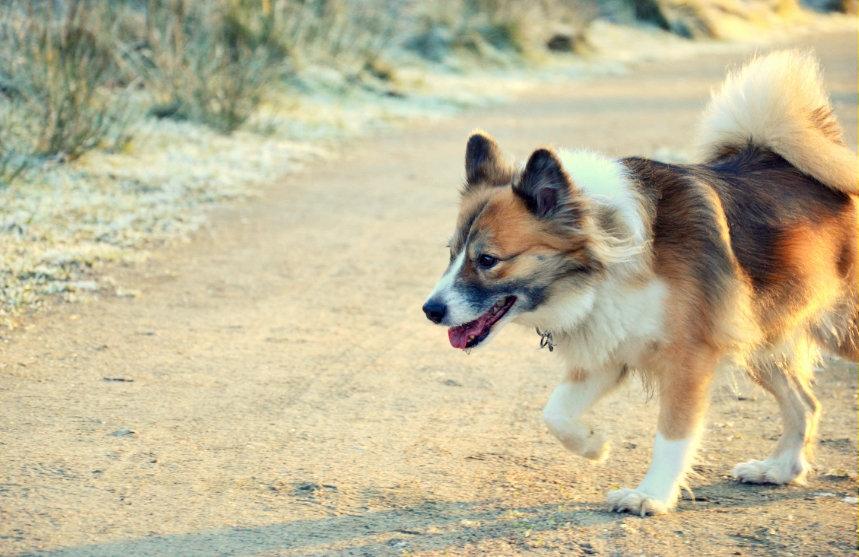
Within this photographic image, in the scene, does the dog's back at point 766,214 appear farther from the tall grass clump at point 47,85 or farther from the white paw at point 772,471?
the tall grass clump at point 47,85

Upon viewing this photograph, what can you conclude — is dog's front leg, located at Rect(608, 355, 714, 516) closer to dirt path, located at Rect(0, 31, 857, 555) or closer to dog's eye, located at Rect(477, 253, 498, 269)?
dirt path, located at Rect(0, 31, 857, 555)

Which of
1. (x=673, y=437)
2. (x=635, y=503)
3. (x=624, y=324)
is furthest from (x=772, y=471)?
(x=624, y=324)

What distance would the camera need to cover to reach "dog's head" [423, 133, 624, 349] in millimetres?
4176

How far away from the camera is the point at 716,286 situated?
421cm

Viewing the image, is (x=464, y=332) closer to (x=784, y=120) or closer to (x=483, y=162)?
(x=483, y=162)

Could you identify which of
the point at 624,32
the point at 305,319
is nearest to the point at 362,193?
the point at 305,319

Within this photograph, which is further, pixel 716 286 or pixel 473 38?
pixel 473 38

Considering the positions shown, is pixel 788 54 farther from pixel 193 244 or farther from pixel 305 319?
pixel 193 244

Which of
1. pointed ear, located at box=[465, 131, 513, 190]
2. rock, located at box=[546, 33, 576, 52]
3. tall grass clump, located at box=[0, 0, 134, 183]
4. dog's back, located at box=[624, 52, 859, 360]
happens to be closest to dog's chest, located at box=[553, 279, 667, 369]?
dog's back, located at box=[624, 52, 859, 360]

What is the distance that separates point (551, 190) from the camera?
4211mm

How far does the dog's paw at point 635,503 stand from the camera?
13.6 feet

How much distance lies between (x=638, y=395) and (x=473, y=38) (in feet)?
56.2

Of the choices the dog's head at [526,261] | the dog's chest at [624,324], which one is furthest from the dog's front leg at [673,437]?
the dog's head at [526,261]

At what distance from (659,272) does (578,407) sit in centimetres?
68
